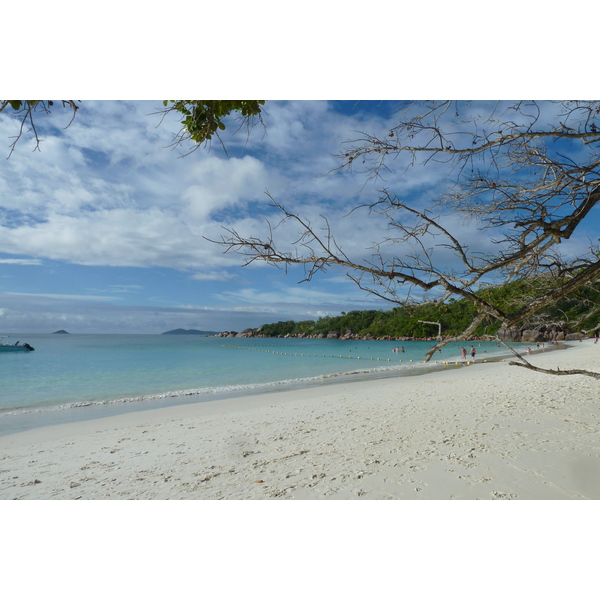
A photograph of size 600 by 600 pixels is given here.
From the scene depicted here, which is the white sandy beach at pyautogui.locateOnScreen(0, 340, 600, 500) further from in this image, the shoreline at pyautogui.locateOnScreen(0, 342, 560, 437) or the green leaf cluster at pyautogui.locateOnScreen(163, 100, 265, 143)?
the green leaf cluster at pyautogui.locateOnScreen(163, 100, 265, 143)

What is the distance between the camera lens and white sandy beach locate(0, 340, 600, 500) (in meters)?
2.41

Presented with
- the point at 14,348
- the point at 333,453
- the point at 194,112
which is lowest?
the point at 14,348

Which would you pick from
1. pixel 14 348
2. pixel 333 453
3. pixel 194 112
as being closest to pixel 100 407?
pixel 333 453

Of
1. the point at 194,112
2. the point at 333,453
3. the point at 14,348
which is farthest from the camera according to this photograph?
the point at 14,348

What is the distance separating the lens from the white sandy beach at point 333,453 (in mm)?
2410

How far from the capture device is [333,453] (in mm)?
3209

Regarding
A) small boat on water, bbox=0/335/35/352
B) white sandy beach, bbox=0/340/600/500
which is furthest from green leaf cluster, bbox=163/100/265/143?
small boat on water, bbox=0/335/35/352

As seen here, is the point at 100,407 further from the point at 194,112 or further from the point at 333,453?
the point at 194,112

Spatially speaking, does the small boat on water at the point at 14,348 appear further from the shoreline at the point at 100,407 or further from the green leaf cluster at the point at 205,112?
the green leaf cluster at the point at 205,112

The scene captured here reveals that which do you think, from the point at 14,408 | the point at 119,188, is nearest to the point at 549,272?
the point at 119,188

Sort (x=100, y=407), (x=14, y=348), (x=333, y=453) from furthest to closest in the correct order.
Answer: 1. (x=14, y=348)
2. (x=100, y=407)
3. (x=333, y=453)

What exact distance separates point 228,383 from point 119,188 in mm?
8037

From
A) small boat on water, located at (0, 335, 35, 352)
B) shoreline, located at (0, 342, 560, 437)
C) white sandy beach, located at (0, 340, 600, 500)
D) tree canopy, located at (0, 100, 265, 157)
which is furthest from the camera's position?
small boat on water, located at (0, 335, 35, 352)

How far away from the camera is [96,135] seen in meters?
3.42
